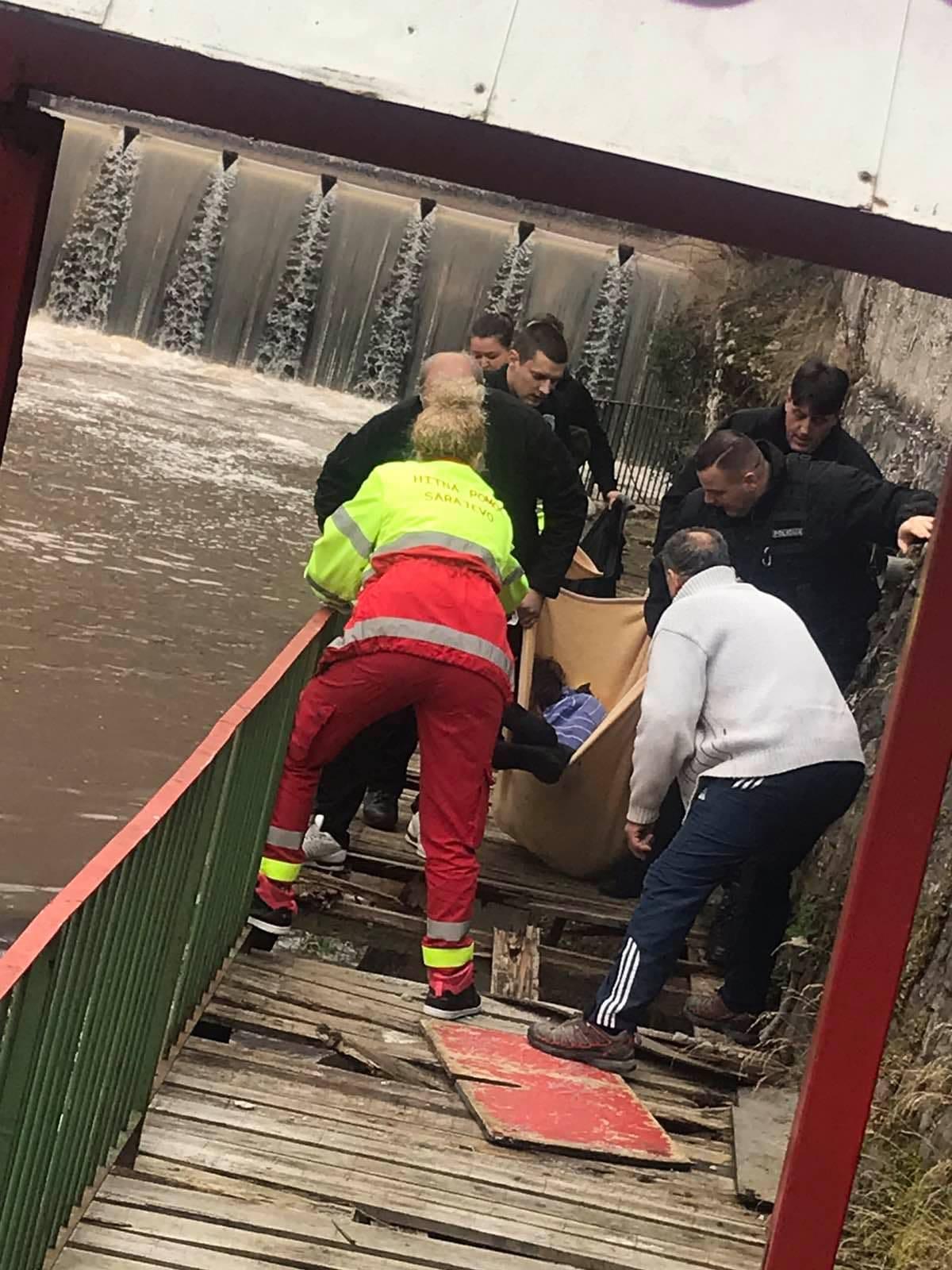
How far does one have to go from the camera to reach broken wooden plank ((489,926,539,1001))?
A: 6004mm

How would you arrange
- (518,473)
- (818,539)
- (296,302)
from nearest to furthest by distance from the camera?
(818,539), (518,473), (296,302)

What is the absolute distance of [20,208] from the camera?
2.84 meters

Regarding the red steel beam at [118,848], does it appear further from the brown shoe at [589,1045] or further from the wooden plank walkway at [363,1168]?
the brown shoe at [589,1045]

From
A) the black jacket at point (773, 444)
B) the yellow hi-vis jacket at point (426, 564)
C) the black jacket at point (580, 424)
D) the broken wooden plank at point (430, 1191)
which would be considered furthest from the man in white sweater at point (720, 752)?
the black jacket at point (580, 424)

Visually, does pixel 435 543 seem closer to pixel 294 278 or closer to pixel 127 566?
pixel 127 566

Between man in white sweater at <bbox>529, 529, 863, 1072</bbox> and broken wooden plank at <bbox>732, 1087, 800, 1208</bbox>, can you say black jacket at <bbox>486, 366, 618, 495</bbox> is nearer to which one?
man in white sweater at <bbox>529, 529, 863, 1072</bbox>

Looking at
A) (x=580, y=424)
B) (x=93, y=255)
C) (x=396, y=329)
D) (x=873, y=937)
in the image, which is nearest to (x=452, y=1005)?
(x=873, y=937)

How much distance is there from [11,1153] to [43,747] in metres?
6.34

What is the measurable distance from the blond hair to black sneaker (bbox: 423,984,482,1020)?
1646mm

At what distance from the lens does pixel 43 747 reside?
9.41 m

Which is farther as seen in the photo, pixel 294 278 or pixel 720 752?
pixel 294 278

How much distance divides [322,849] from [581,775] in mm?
998

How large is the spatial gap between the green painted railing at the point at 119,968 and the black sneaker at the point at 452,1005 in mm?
667

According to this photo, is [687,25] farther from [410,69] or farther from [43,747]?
[43,747]
